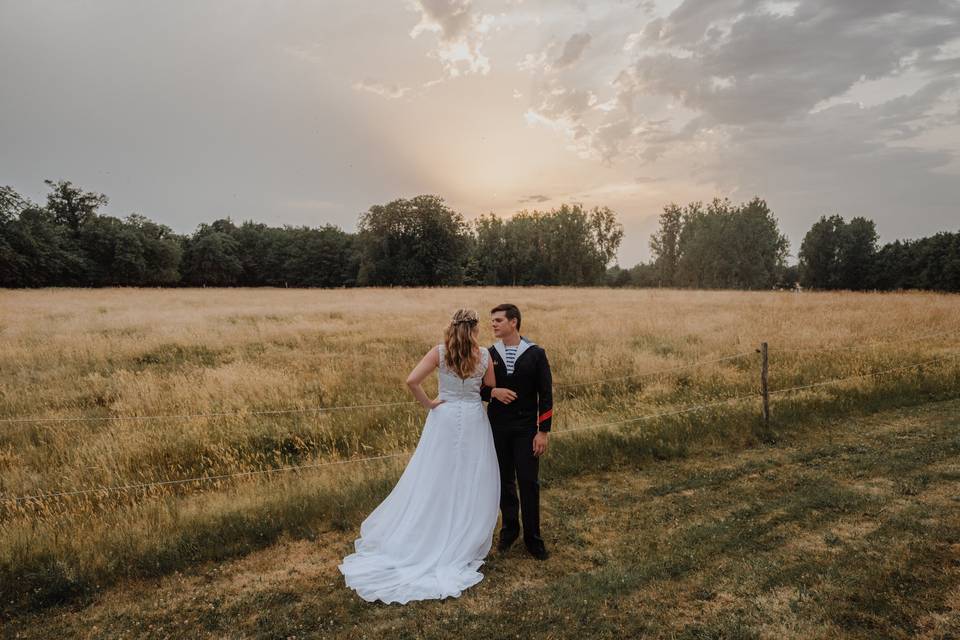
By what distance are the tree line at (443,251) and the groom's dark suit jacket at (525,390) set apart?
A: 6595 cm

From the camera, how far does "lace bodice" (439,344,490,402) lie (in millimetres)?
4950

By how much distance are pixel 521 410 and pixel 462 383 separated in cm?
67

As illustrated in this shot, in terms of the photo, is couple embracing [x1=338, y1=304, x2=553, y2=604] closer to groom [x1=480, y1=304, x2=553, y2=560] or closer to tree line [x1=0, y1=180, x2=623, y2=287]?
groom [x1=480, y1=304, x2=553, y2=560]

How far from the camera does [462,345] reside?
188 inches

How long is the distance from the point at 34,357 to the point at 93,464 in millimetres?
9251

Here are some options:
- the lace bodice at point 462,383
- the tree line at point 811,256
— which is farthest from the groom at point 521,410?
the tree line at point 811,256

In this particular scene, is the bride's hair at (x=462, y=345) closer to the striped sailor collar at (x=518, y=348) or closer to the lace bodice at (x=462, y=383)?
the lace bodice at (x=462, y=383)

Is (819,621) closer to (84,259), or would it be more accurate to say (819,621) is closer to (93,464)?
(93,464)

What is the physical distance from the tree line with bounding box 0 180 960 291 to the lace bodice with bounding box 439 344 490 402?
65996 millimetres

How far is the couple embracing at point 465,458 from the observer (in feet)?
15.8

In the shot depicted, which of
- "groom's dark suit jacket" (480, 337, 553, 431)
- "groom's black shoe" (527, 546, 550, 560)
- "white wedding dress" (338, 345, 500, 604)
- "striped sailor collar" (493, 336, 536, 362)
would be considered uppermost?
"striped sailor collar" (493, 336, 536, 362)

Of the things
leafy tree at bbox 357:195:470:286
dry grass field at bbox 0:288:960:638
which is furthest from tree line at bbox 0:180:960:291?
dry grass field at bbox 0:288:960:638

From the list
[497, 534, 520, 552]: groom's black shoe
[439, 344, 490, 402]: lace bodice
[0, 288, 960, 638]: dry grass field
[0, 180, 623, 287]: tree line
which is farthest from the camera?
[0, 180, 623, 287]: tree line

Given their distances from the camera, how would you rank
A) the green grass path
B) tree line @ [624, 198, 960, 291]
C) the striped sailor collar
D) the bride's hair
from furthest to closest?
tree line @ [624, 198, 960, 291] < the striped sailor collar < the bride's hair < the green grass path
